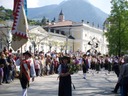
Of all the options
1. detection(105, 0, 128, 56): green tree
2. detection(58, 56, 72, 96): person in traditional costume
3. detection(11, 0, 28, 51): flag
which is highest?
detection(105, 0, 128, 56): green tree

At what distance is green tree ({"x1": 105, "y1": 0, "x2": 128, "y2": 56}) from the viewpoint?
193ft

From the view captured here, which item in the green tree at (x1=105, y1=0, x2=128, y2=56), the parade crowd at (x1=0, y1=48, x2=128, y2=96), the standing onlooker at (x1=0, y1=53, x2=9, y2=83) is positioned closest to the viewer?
the parade crowd at (x1=0, y1=48, x2=128, y2=96)

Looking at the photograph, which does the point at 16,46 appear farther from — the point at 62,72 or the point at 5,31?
the point at 5,31

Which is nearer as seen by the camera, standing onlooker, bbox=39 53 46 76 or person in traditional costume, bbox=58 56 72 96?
person in traditional costume, bbox=58 56 72 96

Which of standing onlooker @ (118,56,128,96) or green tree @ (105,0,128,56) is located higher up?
green tree @ (105,0,128,56)

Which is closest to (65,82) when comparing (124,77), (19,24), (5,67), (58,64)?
(124,77)

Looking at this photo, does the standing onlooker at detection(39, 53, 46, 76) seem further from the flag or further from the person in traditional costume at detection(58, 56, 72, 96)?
the flag

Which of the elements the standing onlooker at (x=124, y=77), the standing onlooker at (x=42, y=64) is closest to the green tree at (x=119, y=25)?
the standing onlooker at (x=42, y=64)

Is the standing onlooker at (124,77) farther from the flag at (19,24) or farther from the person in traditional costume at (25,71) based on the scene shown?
the flag at (19,24)

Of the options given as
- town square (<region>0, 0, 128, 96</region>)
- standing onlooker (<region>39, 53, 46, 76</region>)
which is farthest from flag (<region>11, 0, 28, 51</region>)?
standing onlooker (<region>39, 53, 46, 76</region>)

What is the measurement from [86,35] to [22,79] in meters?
111

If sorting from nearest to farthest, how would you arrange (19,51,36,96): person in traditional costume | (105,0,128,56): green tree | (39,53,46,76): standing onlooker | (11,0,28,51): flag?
1. (11,0,28,51): flag
2. (19,51,36,96): person in traditional costume
3. (39,53,46,76): standing onlooker
4. (105,0,128,56): green tree

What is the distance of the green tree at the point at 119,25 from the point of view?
5897 centimetres

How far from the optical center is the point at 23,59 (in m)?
13.1
